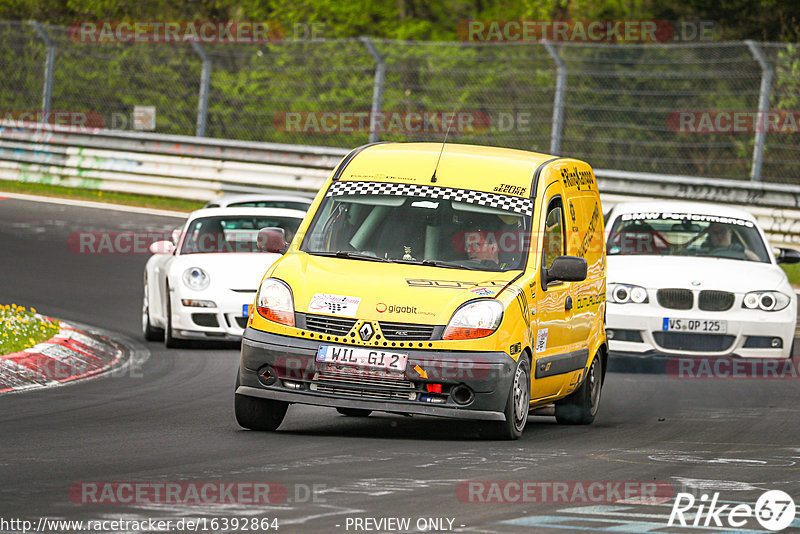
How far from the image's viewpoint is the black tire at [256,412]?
9570 mm

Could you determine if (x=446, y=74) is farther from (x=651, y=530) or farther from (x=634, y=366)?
(x=651, y=530)

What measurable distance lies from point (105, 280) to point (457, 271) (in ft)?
34.5

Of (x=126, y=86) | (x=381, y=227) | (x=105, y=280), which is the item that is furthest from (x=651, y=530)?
(x=126, y=86)

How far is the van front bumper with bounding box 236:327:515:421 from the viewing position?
30.0ft

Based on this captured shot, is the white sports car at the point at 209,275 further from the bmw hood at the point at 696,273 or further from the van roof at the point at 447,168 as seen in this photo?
the van roof at the point at 447,168

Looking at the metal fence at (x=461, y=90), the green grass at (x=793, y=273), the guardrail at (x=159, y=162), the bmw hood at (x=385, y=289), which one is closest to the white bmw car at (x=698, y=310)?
the bmw hood at (x=385, y=289)

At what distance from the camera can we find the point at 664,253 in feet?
49.8

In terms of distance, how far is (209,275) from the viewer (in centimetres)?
1493

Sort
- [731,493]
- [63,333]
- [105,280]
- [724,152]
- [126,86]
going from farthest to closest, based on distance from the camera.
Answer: [126,86] < [724,152] < [105,280] < [63,333] < [731,493]

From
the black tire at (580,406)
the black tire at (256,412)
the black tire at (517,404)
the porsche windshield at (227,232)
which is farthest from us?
the porsche windshield at (227,232)

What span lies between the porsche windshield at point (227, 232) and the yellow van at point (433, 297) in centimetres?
506

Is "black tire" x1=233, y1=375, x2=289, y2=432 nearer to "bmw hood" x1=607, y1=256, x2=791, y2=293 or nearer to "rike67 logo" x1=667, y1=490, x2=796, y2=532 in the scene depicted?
"rike67 logo" x1=667, y1=490, x2=796, y2=532

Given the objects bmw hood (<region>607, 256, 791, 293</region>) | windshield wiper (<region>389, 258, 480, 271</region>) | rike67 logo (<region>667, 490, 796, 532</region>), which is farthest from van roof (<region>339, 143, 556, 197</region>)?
bmw hood (<region>607, 256, 791, 293</region>)

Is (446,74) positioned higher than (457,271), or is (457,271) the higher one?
(446,74)
